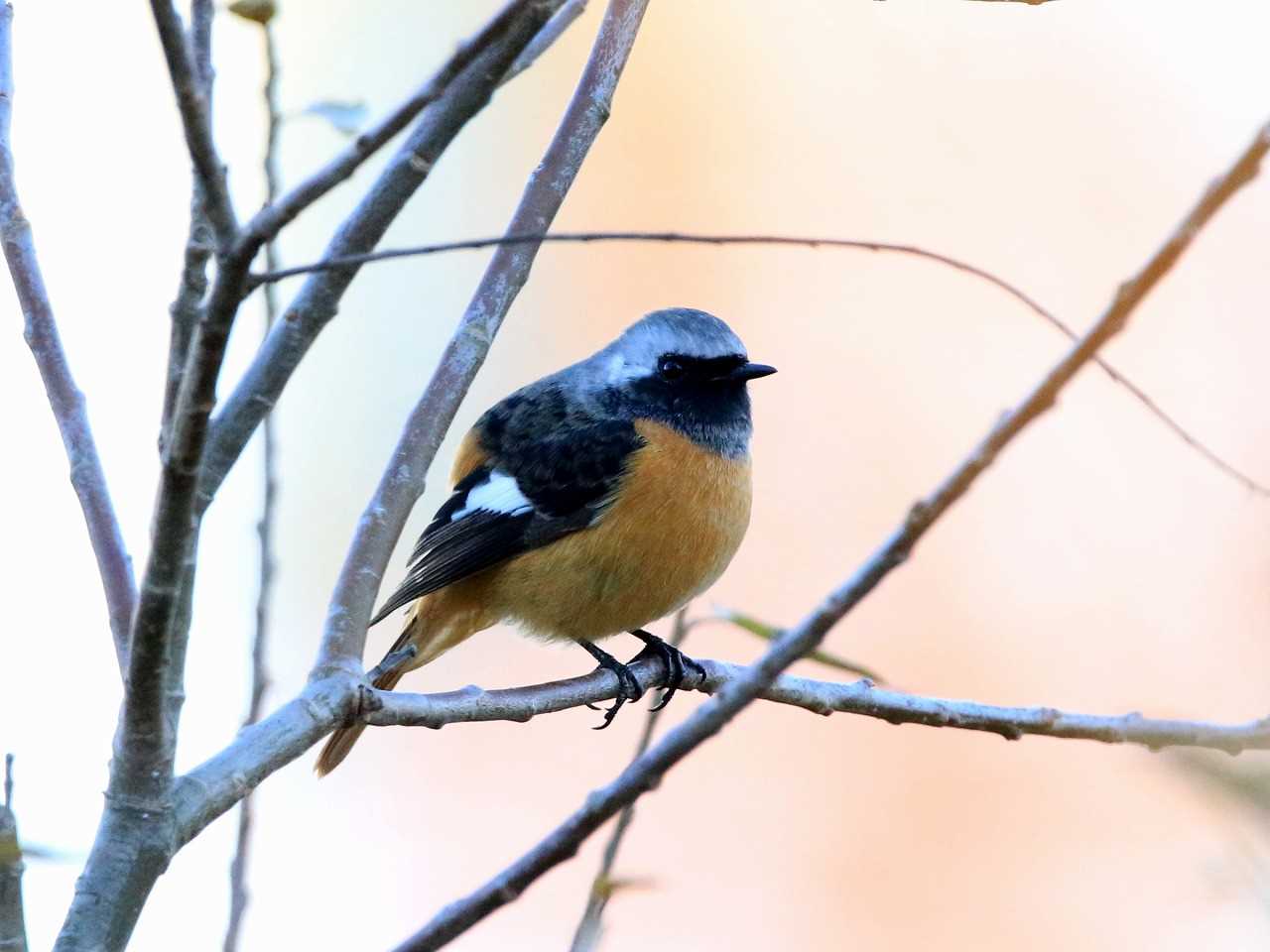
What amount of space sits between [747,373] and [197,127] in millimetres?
2398

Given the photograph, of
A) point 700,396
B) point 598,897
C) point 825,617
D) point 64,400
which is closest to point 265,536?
point 64,400

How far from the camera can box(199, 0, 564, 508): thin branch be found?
5.50 ft

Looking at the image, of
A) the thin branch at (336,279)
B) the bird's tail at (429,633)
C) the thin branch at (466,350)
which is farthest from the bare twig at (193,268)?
the bird's tail at (429,633)

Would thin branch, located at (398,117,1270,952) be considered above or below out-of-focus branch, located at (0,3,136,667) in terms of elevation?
below

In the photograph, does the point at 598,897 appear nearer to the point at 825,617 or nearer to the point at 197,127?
the point at 825,617

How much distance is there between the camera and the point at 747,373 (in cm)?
360

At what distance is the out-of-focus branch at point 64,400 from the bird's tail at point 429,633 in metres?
1.62

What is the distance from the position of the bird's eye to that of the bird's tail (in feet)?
2.71

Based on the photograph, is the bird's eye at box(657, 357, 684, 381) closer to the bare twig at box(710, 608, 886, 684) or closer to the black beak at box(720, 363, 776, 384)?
the black beak at box(720, 363, 776, 384)

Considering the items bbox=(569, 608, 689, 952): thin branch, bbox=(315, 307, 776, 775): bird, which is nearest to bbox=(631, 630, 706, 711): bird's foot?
bbox=(315, 307, 776, 775): bird

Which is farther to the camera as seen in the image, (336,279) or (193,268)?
(336,279)

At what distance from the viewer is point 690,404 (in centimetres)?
362

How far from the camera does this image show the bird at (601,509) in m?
3.35

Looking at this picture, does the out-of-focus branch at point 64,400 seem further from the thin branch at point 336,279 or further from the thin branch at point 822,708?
the thin branch at point 822,708
